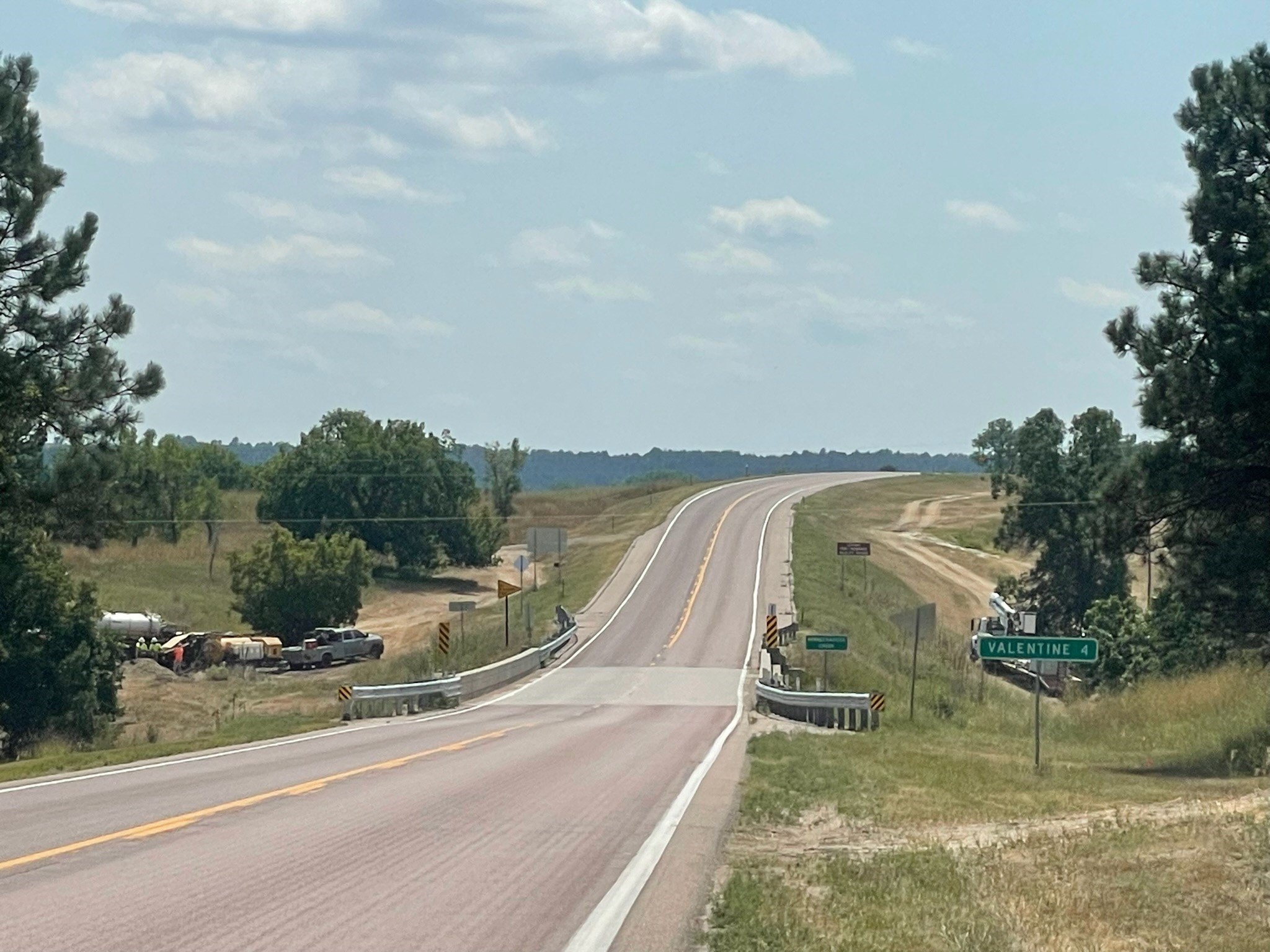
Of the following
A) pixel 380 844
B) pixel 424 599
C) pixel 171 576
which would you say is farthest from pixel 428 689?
pixel 171 576

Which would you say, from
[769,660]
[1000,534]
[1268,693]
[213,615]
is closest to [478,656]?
[769,660]

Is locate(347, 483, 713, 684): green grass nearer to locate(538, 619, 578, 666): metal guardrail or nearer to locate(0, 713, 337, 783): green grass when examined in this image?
locate(538, 619, 578, 666): metal guardrail

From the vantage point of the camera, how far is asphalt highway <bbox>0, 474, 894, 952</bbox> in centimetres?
891

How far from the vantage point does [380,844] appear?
1230cm

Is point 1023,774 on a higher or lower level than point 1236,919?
lower

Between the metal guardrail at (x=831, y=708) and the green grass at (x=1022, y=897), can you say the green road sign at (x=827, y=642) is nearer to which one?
the metal guardrail at (x=831, y=708)

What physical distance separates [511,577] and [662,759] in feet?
259

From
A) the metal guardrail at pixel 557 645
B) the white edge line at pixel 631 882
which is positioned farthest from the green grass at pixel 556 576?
the white edge line at pixel 631 882

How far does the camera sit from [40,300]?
34.5 metres

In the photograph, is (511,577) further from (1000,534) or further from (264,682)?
(264,682)

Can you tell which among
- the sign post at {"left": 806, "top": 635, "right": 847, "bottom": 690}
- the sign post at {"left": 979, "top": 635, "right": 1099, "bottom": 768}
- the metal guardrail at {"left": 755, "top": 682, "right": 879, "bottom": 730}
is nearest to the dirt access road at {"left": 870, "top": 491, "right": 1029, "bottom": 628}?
the metal guardrail at {"left": 755, "top": 682, "right": 879, "bottom": 730}

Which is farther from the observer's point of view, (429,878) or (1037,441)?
(1037,441)

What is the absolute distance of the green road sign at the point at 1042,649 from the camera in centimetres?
2264

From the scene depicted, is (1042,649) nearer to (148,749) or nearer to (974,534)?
(148,749)
